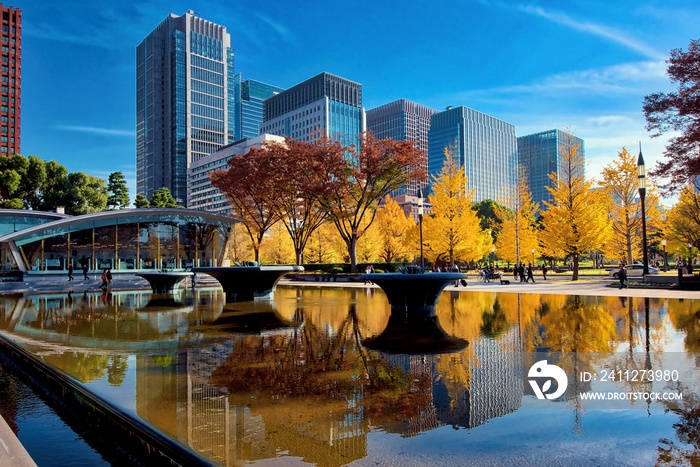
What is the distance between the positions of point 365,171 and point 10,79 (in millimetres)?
100991

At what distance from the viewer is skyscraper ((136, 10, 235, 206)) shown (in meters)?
148

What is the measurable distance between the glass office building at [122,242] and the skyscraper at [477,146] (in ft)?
352

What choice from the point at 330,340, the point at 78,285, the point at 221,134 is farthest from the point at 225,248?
the point at 221,134

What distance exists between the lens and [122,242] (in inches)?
1339

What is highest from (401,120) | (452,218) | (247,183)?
(401,120)

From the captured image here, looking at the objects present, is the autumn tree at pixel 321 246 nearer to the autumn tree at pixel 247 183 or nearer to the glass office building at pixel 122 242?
the autumn tree at pixel 247 183

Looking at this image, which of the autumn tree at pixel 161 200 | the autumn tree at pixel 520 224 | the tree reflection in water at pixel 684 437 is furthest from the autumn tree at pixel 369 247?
the tree reflection in water at pixel 684 437

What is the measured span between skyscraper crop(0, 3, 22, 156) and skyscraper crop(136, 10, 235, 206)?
54232mm

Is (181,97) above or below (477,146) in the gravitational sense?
above

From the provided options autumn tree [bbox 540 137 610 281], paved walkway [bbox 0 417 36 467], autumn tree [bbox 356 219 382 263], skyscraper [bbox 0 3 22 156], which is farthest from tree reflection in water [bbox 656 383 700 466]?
skyscraper [bbox 0 3 22 156]

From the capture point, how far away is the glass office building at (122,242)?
30969 millimetres

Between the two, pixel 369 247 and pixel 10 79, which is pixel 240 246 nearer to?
pixel 369 247

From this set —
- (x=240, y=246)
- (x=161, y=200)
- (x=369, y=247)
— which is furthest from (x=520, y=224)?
(x=161, y=200)

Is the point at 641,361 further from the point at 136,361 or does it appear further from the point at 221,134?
the point at 221,134
